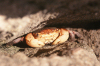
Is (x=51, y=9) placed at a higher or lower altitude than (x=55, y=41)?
higher

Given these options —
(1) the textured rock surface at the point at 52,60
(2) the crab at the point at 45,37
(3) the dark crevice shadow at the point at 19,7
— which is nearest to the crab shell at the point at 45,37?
(2) the crab at the point at 45,37

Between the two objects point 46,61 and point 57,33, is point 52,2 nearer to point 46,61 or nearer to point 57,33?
point 46,61

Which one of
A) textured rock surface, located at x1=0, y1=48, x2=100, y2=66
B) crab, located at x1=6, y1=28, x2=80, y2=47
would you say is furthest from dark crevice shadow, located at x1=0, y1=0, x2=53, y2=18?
crab, located at x1=6, y1=28, x2=80, y2=47

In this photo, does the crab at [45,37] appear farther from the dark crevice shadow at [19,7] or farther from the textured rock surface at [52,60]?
the dark crevice shadow at [19,7]

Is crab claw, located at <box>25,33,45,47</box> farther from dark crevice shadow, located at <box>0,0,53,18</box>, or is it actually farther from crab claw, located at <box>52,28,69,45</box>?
dark crevice shadow, located at <box>0,0,53,18</box>

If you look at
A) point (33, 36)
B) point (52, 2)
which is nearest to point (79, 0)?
point (52, 2)

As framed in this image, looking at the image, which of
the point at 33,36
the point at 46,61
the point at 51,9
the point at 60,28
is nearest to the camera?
the point at 51,9

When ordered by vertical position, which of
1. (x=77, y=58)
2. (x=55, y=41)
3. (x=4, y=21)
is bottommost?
(x=77, y=58)

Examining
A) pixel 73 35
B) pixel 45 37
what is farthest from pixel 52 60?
pixel 73 35
